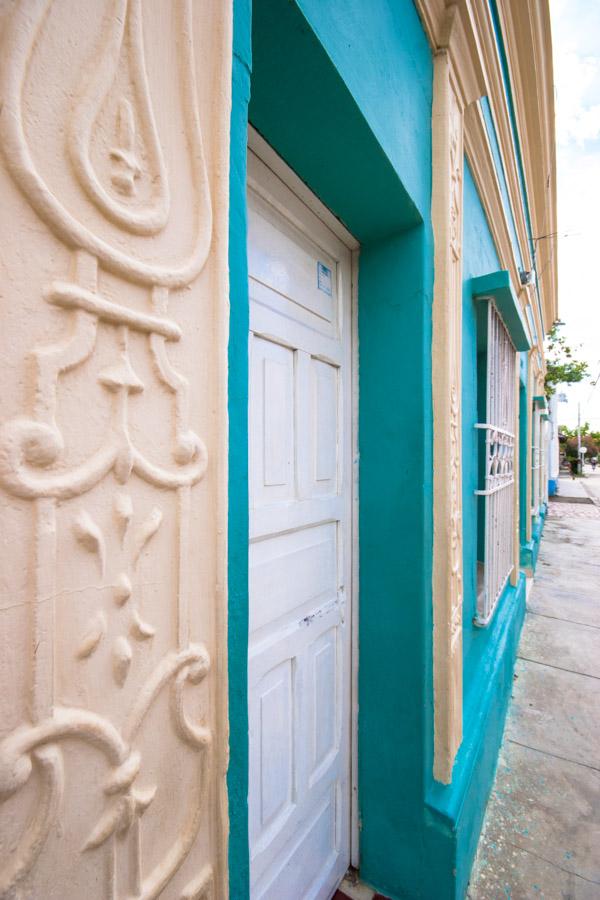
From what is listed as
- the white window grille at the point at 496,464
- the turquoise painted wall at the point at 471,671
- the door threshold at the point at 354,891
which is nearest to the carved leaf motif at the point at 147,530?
the turquoise painted wall at the point at 471,671

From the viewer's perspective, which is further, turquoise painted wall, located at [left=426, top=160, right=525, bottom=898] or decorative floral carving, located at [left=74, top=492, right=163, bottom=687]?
turquoise painted wall, located at [left=426, top=160, right=525, bottom=898]

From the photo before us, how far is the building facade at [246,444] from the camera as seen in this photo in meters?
0.48

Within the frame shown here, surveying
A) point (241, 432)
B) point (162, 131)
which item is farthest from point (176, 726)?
point (162, 131)

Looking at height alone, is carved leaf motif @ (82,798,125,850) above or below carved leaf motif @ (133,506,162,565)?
below

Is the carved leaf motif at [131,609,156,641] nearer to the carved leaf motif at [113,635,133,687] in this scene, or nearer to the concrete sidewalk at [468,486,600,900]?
the carved leaf motif at [113,635,133,687]

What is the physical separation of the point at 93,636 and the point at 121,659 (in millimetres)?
55

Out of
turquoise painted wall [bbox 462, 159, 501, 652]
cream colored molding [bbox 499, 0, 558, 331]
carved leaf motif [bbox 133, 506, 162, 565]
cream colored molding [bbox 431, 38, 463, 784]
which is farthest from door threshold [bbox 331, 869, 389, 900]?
cream colored molding [bbox 499, 0, 558, 331]

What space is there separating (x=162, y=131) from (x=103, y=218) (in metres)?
0.18

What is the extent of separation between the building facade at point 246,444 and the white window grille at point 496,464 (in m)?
0.05

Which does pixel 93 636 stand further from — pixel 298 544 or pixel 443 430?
pixel 443 430

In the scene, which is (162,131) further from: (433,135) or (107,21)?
(433,135)

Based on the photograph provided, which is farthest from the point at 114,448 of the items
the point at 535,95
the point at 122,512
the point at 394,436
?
the point at 535,95

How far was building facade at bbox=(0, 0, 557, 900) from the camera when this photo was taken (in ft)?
1.56

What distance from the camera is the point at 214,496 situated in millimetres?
683
